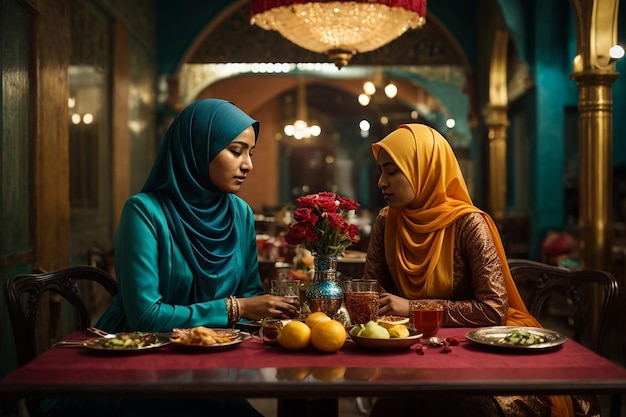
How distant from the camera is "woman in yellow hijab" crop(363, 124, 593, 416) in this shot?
295cm

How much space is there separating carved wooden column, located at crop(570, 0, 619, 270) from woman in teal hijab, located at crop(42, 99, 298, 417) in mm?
3531

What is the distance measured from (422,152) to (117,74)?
5877mm

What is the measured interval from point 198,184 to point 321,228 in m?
0.54

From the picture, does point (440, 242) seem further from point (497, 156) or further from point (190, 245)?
point (497, 156)

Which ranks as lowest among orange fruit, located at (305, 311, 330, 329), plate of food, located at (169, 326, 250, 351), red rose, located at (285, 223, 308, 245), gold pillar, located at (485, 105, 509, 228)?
plate of food, located at (169, 326, 250, 351)

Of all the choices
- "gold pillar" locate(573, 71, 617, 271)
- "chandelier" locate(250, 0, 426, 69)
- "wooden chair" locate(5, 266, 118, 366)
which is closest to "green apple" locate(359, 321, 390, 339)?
"wooden chair" locate(5, 266, 118, 366)

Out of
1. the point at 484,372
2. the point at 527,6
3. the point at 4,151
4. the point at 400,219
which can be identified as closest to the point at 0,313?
the point at 4,151

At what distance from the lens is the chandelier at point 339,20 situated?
6539 mm

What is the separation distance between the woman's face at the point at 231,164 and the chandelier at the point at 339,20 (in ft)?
12.2

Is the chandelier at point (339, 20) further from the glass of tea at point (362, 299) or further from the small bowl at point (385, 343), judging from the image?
the small bowl at point (385, 343)

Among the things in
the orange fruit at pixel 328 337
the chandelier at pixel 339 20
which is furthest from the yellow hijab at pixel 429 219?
the chandelier at pixel 339 20

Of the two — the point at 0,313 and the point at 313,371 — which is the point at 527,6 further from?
the point at 313,371

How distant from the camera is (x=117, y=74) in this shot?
8.36 meters

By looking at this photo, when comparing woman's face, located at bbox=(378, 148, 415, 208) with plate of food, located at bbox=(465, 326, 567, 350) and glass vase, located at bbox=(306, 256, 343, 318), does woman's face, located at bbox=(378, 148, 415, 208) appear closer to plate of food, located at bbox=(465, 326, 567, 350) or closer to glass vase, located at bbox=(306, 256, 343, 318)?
glass vase, located at bbox=(306, 256, 343, 318)
